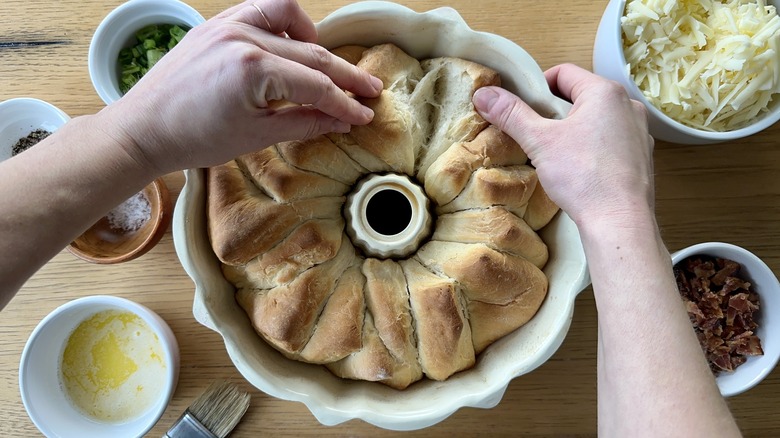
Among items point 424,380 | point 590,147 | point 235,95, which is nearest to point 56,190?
point 235,95

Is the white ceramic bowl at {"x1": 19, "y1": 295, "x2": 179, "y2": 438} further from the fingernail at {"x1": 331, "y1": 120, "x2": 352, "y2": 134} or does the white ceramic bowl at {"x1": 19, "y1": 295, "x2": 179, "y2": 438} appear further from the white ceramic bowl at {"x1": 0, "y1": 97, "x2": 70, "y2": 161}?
the fingernail at {"x1": 331, "y1": 120, "x2": 352, "y2": 134}

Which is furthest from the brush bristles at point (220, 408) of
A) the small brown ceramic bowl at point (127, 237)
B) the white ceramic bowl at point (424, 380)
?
the small brown ceramic bowl at point (127, 237)

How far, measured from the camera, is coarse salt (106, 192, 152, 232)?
1.26m

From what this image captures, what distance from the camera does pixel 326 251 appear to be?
1023 millimetres

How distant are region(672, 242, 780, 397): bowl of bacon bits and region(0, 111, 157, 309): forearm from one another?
103 centimetres

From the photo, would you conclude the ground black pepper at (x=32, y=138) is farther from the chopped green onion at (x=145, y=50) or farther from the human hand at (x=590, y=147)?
the human hand at (x=590, y=147)

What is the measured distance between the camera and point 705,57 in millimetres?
1164

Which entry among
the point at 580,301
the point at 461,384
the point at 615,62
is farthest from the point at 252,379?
the point at 615,62

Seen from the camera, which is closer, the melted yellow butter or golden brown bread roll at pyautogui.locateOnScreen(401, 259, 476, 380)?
golden brown bread roll at pyautogui.locateOnScreen(401, 259, 476, 380)

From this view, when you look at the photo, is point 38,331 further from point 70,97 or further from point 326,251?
point 326,251

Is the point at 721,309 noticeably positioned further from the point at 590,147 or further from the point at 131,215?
the point at 131,215

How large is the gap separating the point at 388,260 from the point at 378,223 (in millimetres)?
76

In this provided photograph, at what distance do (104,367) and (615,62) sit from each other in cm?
120

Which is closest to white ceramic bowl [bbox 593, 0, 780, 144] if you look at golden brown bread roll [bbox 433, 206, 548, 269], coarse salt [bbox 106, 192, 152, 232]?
golden brown bread roll [bbox 433, 206, 548, 269]
